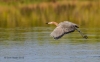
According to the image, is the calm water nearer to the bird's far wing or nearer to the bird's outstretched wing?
the bird's outstretched wing

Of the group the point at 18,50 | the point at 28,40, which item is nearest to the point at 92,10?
the point at 28,40

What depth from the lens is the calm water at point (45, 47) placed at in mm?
15327

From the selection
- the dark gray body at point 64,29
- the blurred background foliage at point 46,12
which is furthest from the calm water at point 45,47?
the blurred background foliage at point 46,12

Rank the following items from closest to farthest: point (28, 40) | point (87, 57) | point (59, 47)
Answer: point (87, 57) < point (59, 47) < point (28, 40)

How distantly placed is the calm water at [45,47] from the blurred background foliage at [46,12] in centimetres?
437

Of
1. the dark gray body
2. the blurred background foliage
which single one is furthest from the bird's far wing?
the blurred background foliage

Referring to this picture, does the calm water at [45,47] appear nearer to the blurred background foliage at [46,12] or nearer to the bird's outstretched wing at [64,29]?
the bird's outstretched wing at [64,29]

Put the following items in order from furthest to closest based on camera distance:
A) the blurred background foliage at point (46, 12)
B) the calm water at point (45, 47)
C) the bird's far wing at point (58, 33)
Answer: the blurred background foliage at point (46, 12), the calm water at point (45, 47), the bird's far wing at point (58, 33)

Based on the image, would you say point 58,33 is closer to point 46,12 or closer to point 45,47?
point 45,47

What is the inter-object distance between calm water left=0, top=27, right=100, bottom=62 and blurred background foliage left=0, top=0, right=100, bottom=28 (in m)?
4.37

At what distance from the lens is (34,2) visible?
38312 millimetres

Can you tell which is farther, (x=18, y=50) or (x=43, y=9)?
(x=43, y=9)

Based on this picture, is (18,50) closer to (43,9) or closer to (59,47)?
(59,47)

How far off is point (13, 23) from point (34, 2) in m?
11.1
